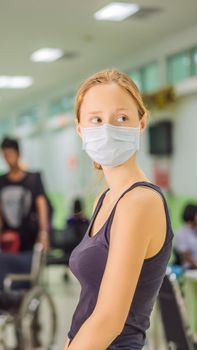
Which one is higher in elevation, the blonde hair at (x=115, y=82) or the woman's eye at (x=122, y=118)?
the blonde hair at (x=115, y=82)

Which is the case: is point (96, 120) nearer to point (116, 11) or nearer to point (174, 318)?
point (174, 318)

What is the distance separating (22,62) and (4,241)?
235 centimetres

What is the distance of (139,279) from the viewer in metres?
1.29

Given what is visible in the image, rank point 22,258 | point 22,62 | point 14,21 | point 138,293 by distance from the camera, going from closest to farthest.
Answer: point 138,293, point 22,258, point 14,21, point 22,62

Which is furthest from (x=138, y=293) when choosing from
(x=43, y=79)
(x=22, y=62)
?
(x=43, y=79)

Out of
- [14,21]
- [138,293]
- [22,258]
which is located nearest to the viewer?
[138,293]

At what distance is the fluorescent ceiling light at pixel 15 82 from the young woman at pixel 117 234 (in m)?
3.73

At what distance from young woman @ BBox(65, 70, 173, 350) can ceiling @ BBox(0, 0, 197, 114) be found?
11.7ft

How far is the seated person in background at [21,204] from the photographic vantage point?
13.8ft

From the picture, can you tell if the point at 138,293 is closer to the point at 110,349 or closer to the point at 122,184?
the point at 110,349

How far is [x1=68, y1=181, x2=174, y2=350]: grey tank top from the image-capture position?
1302 mm

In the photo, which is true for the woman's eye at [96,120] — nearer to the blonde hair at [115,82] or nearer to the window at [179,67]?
the blonde hair at [115,82]

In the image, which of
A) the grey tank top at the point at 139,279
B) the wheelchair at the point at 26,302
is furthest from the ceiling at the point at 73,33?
the grey tank top at the point at 139,279

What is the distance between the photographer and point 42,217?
425cm
